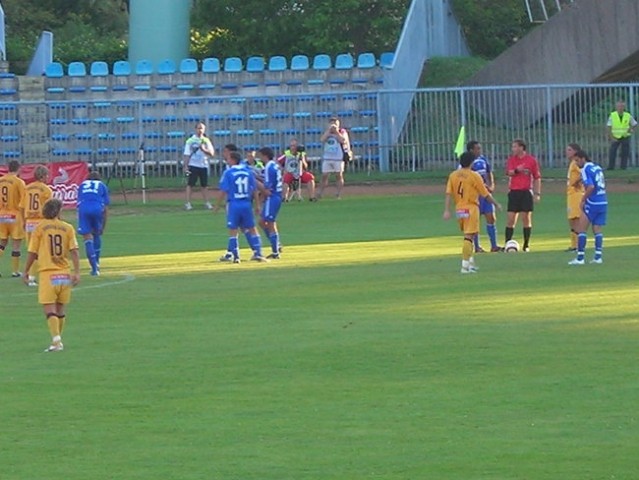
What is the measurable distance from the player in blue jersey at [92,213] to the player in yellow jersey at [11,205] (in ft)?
3.25

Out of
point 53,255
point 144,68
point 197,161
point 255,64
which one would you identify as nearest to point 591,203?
point 53,255

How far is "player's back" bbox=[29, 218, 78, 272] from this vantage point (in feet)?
54.5

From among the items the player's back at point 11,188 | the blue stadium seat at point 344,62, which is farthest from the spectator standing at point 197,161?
the player's back at point 11,188

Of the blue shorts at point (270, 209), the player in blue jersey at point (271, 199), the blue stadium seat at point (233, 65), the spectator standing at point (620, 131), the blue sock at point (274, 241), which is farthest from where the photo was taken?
the blue stadium seat at point (233, 65)

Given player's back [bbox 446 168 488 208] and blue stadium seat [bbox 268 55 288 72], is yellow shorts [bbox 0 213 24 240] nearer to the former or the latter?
player's back [bbox 446 168 488 208]

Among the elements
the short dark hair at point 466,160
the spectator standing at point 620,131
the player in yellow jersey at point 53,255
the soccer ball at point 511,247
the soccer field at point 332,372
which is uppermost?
the spectator standing at point 620,131

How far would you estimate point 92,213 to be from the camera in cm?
2588

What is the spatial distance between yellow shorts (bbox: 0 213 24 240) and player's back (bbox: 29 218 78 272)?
9225mm

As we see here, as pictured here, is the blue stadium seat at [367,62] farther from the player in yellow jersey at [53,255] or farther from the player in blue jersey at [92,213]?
the player in yellow jersey at [53,255]

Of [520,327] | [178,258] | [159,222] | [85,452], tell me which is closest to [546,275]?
[520,327]

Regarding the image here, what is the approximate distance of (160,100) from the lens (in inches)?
1812

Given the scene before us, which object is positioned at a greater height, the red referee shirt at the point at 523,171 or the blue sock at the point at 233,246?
the red referee shirt at the point at 523,171

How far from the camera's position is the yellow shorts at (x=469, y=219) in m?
23.8

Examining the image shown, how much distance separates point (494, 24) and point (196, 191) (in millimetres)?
18519
